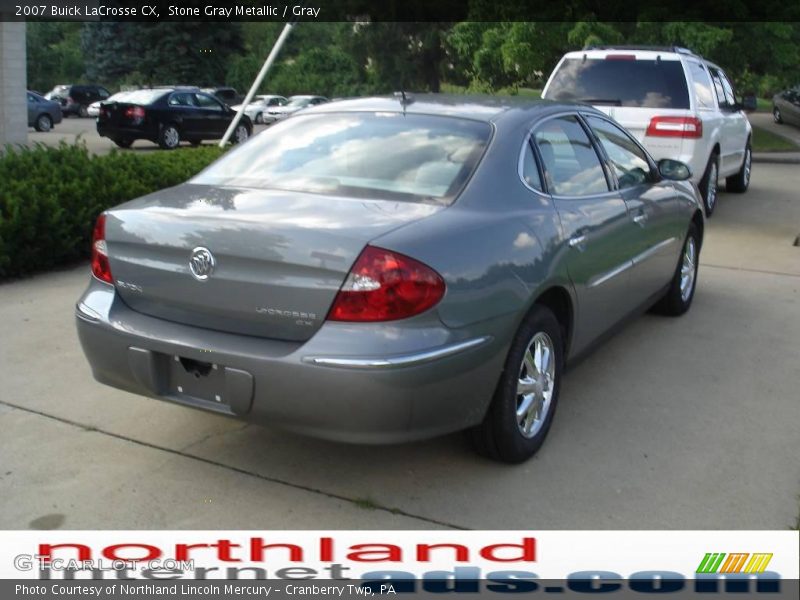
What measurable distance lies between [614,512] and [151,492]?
1.91 m

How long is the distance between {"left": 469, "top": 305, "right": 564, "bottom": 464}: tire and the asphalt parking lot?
11 centimetres

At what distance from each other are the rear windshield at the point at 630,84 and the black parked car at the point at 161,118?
13478 millimetres

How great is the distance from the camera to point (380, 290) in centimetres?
336

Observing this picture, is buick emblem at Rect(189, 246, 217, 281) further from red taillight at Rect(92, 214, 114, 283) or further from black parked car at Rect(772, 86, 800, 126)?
black parked car at Rect(772, 86, 800, 126)

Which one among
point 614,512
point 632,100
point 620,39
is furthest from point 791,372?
point 620,39

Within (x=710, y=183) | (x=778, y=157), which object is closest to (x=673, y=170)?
(x=710, y=183)

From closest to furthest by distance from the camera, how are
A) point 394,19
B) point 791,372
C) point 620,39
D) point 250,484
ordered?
point 250,484
point 791,372
point 620,39
point 394,19

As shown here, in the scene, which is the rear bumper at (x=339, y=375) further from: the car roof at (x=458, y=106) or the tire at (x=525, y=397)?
the car roof at (x=458, y=106)

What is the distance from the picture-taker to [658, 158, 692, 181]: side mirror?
233 inches

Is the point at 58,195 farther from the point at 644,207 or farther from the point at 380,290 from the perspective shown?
the point at 380,290

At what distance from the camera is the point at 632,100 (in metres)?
9.73

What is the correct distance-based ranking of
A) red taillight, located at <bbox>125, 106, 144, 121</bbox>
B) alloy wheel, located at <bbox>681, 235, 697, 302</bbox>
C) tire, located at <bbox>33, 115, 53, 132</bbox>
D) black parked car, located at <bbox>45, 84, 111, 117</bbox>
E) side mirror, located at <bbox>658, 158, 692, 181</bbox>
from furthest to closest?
black parked car, located at <bbox>45, 84, 111, 117</bbox> < tire, located at <bbox>33, 115, 53, 132</bbox> < red taillight, located at <bbox>125, 106, 144, 121</bbox> < alloy wheel, located at <bbox>681, 235, 697, 302</bbox> < side mirror, located at <bbox>658, 158, 692, 181</bbox>

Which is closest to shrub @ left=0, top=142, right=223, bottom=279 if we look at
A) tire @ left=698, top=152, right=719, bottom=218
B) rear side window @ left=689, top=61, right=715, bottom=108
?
rear side window @ left=689, top=61, right=715, bottom=108

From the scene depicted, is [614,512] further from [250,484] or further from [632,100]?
[632,100]
